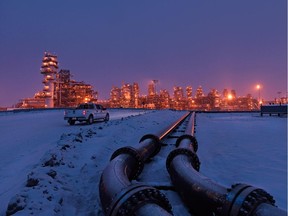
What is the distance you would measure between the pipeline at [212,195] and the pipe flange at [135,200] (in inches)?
31.6

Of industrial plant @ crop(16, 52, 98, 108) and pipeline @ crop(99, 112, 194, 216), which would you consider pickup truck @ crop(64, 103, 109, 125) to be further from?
industrial plant @ crop(16, 52, 98, 108)

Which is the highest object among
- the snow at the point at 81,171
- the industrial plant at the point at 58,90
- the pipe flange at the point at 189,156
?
the industrial plant at the point at 58,90

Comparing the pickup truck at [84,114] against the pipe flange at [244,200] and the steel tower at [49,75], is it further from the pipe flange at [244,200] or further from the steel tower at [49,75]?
the steel tower at [49,75]

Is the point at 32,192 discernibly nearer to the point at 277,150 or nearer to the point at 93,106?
the point at 277,150

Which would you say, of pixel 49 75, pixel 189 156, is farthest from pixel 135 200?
pixel 49 75

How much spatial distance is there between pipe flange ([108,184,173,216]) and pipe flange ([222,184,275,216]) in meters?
0.83

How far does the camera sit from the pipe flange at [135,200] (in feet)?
9.73

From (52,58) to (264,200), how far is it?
15024 centimetres

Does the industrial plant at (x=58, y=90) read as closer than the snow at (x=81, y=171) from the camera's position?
No

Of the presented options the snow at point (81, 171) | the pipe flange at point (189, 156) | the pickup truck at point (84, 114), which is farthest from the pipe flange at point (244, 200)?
the pickup truck at point (84, 114)

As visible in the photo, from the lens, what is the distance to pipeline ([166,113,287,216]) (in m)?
2.86

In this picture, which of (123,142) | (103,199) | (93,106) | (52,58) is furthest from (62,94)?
(103,199)

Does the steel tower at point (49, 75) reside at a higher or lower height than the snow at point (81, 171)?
higher

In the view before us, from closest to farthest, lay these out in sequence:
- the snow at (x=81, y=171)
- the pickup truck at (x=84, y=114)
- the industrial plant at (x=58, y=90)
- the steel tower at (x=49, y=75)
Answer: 1. the snow at (x=81, y=171)
2. the pickup truck at (x=84, y=114)
3. the industrial plant at (x=58, y=90)
4. the steel tower at (x=49, y=75)
